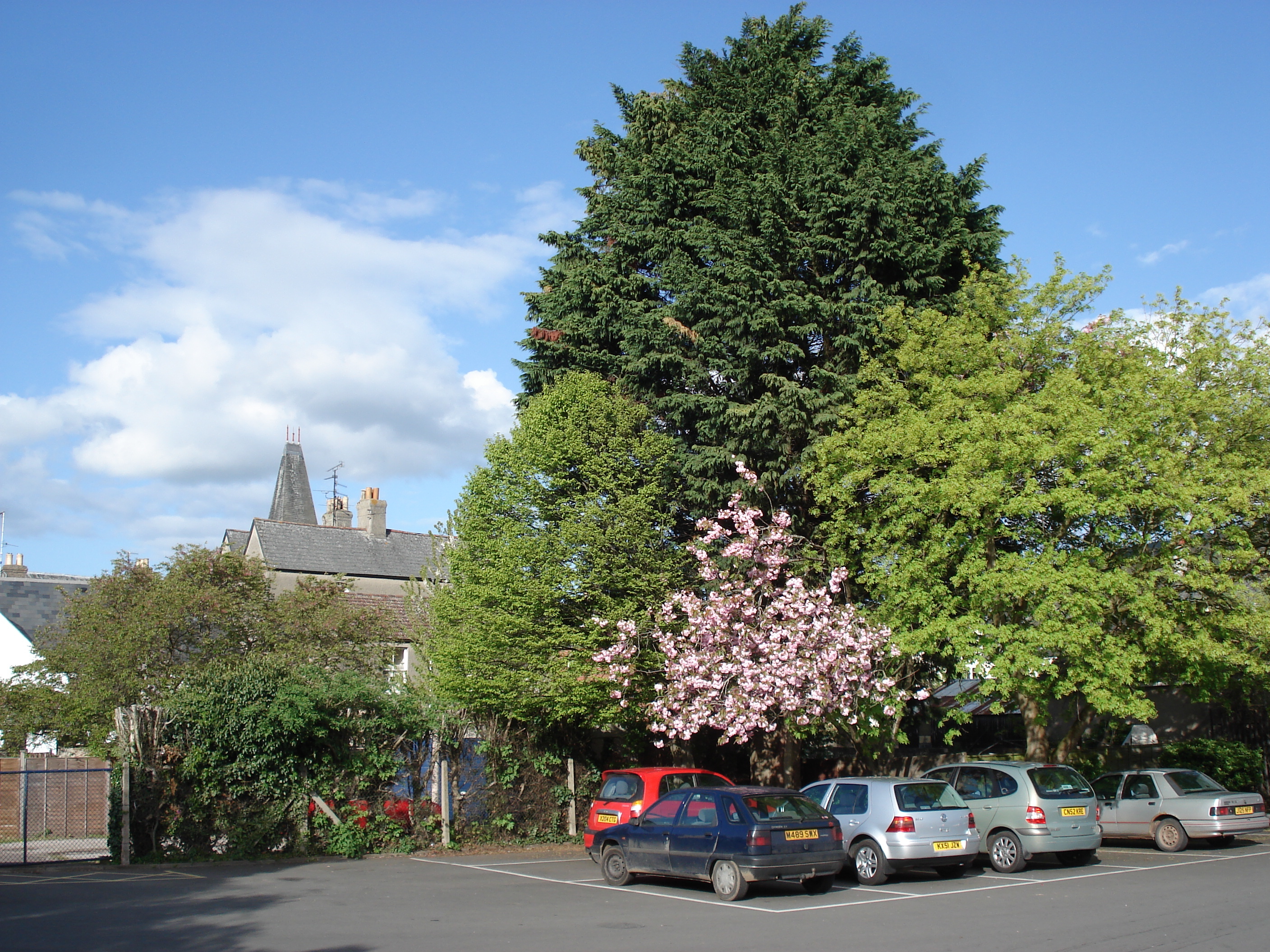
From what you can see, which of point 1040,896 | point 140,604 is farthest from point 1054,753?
point 140,604

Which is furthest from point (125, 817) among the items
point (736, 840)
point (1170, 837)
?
point (1170, 837)

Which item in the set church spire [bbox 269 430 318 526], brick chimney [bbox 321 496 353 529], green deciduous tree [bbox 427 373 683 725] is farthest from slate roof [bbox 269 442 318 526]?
green deciduous tree [bbox 427 373 683 725]

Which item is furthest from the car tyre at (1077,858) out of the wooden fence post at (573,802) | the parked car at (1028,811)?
the wooden fence post at (573,802)

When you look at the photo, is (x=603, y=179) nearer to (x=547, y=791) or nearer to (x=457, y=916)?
(x=547, y=791)

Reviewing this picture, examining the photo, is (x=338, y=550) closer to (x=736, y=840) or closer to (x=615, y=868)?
(x=615, y=868)

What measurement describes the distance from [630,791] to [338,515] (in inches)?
1534

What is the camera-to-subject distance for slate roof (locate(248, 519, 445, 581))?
44094 mm

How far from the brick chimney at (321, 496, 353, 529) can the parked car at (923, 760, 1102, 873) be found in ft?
129

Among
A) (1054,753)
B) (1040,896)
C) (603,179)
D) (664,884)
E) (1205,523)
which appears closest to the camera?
(1040,896)

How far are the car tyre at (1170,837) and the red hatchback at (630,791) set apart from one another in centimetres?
793

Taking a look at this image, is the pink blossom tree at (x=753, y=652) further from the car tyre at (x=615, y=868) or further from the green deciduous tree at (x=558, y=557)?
the car tyre at (x=615, y=868)

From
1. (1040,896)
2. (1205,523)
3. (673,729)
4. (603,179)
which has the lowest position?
(1040,896)

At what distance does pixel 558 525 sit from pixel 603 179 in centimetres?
1164

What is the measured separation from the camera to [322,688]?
19000 millimetres
